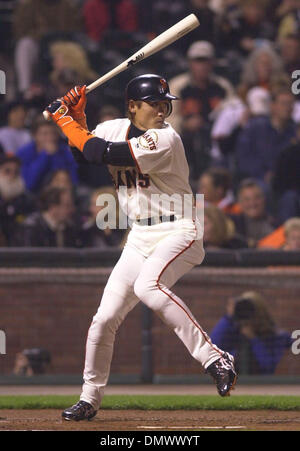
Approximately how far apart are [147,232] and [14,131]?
522cm

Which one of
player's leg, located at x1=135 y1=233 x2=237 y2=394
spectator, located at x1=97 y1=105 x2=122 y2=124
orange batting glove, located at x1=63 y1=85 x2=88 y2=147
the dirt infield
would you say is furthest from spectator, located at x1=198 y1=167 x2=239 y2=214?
player's leg, located at x1=135 y1=233 x2=237 y2=394

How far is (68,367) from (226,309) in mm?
1261

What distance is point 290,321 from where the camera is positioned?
8180 mm

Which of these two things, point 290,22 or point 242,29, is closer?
point 290,22

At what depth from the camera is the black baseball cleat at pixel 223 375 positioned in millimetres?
5492


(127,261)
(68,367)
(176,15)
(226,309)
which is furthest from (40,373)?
(176,15)

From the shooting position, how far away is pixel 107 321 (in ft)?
18.8

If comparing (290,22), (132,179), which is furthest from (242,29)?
(132,179)

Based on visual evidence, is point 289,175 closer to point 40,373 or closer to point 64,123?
point 40,373

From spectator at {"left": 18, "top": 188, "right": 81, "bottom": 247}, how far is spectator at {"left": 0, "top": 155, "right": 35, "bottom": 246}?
27 centimetres

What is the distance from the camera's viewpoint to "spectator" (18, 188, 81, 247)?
28.8 ft

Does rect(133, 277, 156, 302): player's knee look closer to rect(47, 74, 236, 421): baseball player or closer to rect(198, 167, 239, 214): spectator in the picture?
rect(47, 74, 236, 421): baseball player

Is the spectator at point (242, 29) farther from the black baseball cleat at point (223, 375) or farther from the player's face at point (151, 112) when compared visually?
the black baseball cleat at point (223, 375)

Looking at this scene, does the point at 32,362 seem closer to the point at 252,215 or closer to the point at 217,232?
the point at 217,232
